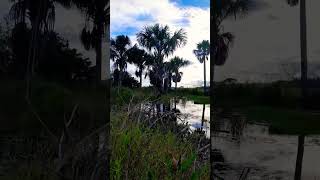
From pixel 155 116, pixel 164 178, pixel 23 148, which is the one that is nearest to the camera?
pixel 23 148

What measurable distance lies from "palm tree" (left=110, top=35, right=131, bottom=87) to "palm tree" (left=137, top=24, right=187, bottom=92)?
0.63 feet

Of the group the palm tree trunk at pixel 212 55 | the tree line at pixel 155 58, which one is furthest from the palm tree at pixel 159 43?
the palm tree trunk at pixel 212 55

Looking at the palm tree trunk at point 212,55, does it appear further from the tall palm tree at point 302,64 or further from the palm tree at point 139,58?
the palm tree at point 139,58

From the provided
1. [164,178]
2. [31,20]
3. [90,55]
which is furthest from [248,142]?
[31,20]

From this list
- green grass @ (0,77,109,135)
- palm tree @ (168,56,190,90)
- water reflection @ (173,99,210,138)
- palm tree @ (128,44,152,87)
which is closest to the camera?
A: green grass @ (0,77,109,135)

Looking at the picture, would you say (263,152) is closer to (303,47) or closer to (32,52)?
(303,47)

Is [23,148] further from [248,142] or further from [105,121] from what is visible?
[248,142]

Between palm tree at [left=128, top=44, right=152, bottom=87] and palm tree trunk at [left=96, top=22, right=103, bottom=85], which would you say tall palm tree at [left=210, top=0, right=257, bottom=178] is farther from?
palm tree at [left=128, top=44, right=152, bottom=87]

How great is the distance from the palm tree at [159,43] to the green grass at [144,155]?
554 millimetres

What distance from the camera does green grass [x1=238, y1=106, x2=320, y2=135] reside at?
5.98 feet

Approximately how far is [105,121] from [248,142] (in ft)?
2.28

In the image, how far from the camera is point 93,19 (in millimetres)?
1899

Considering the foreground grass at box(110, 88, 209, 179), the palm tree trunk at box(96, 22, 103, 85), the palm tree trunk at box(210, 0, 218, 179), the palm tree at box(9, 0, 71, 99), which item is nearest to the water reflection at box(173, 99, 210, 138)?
the foreground grass at box(110, 88, 209, 179)

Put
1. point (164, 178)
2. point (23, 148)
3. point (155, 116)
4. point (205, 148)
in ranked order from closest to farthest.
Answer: point (23, 148)
point (164, 178)
point (205, 148)
point (155, 116)
